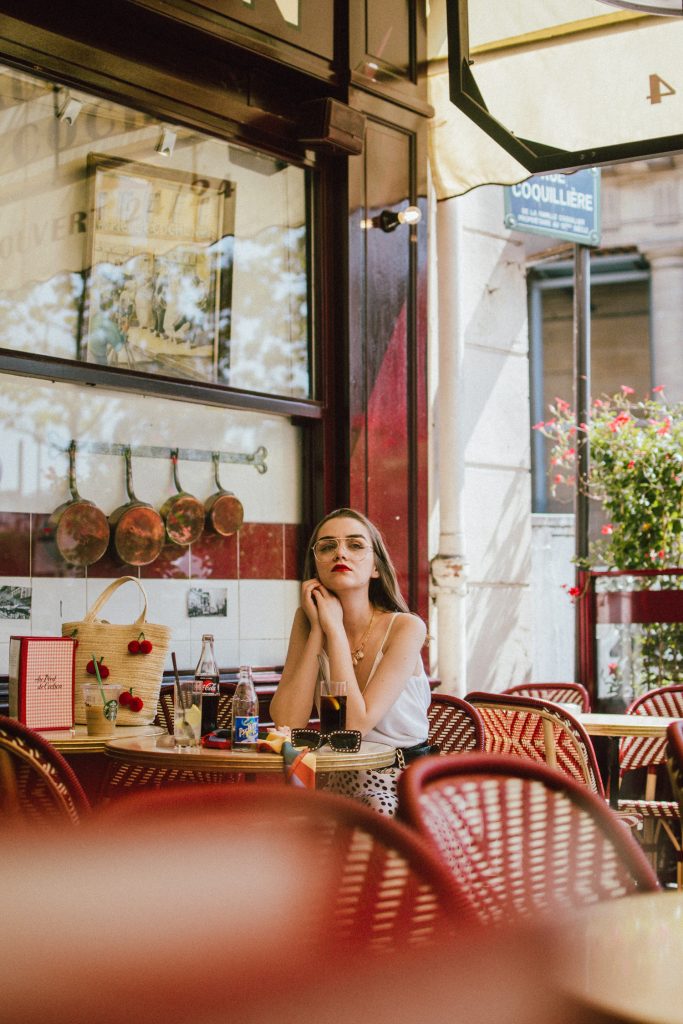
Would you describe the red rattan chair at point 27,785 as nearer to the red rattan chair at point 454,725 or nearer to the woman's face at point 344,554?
the woman's face at point 344,554

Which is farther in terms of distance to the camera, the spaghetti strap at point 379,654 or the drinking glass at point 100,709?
the spaghetti strap at point 379,654

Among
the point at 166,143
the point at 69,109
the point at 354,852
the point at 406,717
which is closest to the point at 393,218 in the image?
the point at 166,143

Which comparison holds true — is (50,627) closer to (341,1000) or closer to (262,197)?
(262,197)

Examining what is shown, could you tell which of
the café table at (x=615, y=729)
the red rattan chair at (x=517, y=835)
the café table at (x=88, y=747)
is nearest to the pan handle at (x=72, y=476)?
the café table at (x=88, y=747)

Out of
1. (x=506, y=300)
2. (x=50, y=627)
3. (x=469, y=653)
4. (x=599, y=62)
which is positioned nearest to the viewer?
(x=50, y=627)

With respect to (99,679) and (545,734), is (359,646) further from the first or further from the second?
(99,679)

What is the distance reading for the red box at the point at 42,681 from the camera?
370cm

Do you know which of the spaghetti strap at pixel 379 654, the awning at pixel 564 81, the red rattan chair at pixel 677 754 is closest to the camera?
the red rattan chair at pixel 677 754

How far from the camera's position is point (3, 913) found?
120 cm

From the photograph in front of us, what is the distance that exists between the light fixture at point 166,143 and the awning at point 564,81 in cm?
116

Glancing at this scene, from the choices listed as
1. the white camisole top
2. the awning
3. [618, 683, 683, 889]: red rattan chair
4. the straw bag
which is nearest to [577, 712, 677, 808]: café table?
[618, 683, 683, 889]: red rattan chair

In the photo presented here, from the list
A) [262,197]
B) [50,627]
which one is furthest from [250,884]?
[262,197]

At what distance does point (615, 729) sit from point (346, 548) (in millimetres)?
1319

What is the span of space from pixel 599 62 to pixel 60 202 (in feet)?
7.75
